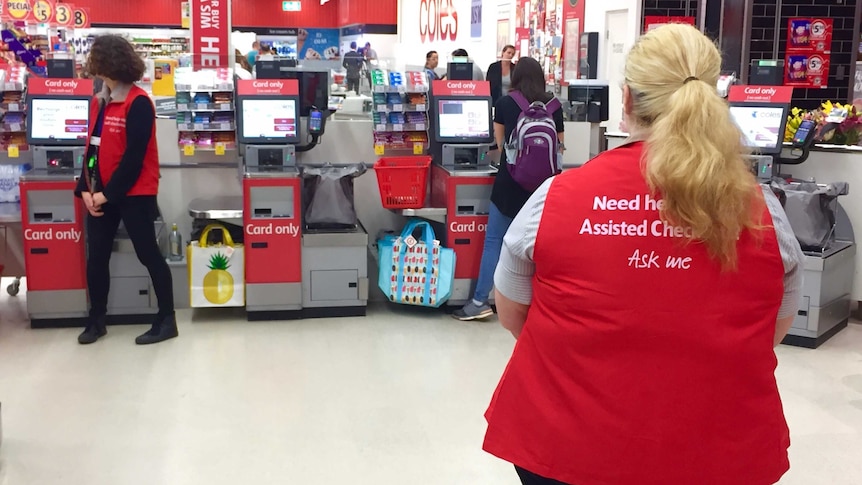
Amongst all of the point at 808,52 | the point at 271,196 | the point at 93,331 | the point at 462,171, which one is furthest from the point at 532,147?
the point at 808,52

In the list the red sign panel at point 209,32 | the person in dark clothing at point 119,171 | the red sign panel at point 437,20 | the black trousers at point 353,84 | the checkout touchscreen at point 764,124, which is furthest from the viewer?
the red sign panel at point 437,20

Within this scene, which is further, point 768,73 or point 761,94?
point 768,73

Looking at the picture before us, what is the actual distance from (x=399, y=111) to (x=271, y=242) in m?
1.19

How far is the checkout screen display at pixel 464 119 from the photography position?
555cm

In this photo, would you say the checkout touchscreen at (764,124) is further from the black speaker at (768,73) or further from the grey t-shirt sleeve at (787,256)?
the grey t-shirt sleeve at (787,256)

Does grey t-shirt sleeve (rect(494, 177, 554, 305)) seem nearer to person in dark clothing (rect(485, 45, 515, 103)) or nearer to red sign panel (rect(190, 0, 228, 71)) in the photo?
red sign panel (rect(190, 0, 228, 71))

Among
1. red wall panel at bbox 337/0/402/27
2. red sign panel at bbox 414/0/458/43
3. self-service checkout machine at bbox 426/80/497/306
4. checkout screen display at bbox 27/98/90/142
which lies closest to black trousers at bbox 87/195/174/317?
checkout screen display at bbox 27/98/90/142

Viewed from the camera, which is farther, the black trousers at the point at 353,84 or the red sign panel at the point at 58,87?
the black trousers at the point at 353,84

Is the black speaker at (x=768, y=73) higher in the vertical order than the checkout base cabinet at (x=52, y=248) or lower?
higher

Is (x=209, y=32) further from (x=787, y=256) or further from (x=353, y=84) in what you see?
(x=787, y=256)

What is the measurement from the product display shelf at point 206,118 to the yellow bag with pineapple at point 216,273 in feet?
1.87

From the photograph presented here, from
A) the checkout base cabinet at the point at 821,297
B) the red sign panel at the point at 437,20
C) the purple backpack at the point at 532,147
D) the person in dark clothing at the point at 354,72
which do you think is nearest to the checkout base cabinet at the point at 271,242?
the purple backpack at the point at 532,147

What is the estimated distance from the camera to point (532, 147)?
4.89m

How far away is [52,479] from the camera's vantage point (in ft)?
10.7
